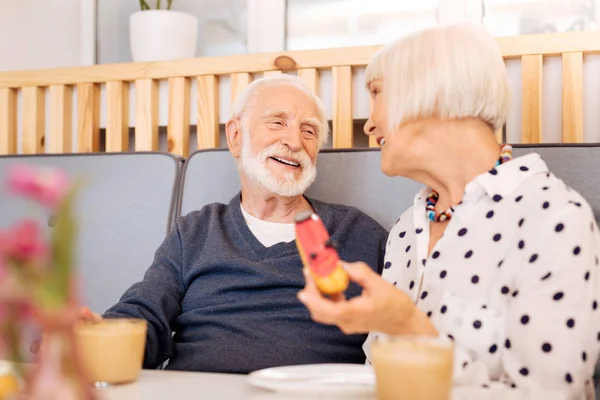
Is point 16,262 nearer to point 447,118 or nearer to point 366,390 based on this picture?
point 366,390

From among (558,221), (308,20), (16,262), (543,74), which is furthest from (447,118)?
(308,20)

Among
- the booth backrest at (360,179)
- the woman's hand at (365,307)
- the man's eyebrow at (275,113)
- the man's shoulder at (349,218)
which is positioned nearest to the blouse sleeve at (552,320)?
the woman's hand at (365,307)

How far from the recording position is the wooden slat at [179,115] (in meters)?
2.26

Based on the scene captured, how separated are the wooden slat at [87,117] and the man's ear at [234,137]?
752 millimetres

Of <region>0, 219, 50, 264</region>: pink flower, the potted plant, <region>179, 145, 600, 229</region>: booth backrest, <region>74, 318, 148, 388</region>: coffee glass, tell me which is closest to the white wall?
the potted plant

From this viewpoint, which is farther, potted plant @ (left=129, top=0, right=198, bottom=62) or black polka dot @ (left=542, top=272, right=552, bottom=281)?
potted plant @ (left=129, top=0, right=198, bottom=62)

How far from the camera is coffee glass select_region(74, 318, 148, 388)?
0.80m

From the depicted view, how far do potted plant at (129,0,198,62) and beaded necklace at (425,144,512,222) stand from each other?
54.8 inches

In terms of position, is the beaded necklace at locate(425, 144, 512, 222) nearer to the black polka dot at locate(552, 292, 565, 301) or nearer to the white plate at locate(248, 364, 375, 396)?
the black polka dot at locate(552, 292, 565, 301)

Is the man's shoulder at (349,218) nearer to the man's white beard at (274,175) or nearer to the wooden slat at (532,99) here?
the man's white beard at (274,175)

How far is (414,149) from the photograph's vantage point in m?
1.25

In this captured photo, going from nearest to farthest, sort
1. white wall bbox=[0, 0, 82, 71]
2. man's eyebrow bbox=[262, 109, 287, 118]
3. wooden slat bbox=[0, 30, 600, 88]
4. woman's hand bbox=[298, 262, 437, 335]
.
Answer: woman's hand bbox=[298, 262, 437, 335], man's eyebrow bbox=[262, 109, 287, 118], wooden slat bbox=[0, 30, 600, 88], white wall bbox=[0, 0, 82, 71]

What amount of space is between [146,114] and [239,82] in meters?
0.35

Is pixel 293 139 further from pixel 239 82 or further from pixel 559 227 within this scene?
pixel 559 227
